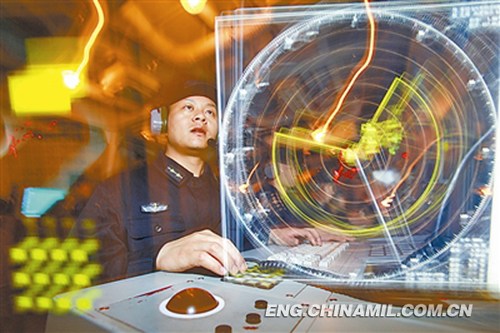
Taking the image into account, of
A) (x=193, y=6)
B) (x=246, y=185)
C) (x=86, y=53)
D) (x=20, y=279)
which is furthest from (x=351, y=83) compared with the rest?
(x=20, y=279)

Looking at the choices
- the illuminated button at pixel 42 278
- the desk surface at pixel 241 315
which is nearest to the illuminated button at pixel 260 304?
the desk surface at pixel 241 315

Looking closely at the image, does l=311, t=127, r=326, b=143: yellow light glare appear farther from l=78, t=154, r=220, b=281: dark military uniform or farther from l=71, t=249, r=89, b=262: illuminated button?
l=71, t=249, r=89, b=262: illuminated button

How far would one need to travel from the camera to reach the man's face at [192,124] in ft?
2.89

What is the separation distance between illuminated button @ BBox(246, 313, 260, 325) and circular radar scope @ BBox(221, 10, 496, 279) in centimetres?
19

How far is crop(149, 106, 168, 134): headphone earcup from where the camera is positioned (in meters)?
0.95

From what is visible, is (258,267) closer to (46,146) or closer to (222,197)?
(222,197)

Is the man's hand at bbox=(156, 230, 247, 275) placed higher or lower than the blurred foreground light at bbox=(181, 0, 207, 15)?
lower

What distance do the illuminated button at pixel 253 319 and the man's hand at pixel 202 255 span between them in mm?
119

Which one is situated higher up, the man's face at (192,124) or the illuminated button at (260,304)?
the man's face at (192,124)

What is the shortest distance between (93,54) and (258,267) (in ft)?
2.78

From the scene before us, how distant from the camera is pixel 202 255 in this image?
0.87m

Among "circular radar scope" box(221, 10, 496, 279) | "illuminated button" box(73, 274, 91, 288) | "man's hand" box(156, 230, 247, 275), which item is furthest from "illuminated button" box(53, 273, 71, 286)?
"circular radar scope" box(221, 10, 496, 279)

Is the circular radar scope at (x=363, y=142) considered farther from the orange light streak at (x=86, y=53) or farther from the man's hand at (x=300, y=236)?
the orange light streak at (x=86, y=53)

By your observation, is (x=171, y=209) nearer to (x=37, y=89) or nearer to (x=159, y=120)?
(x=159, y=120)
